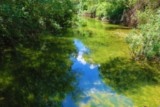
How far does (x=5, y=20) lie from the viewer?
53.8 feet

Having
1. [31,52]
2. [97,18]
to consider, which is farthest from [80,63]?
[97,18]

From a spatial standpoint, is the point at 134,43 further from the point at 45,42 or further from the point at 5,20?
the point at 5,20

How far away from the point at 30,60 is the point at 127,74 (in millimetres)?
5038

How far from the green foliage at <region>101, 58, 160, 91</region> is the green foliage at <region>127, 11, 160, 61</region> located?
0.81 metres

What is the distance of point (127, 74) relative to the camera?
52.1 feet

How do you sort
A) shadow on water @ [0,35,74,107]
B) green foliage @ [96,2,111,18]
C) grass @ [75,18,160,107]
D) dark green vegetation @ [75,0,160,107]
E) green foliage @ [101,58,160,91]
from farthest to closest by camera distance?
green foliage @ [96,2,111,18], green foliage @ [101,58,160,91], dark green vegetation @ [75,0,160,107], grass @ [75,18,160,107], shadow on water @ [0,35,74,107]

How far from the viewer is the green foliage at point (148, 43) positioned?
1814 cm

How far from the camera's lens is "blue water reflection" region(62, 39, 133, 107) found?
11.3 metres

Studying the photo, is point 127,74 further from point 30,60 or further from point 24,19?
point 24,19

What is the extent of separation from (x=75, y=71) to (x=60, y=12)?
1636 cm

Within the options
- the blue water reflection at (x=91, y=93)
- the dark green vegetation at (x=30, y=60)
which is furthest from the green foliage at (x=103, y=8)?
the blue water reflection at (x=91, y=93)

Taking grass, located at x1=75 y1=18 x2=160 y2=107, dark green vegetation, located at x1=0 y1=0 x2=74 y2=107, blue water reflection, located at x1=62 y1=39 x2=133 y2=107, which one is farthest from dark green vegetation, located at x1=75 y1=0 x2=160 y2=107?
dark green vegetation, located at x1=0 y1=0 x2=74 y2=107

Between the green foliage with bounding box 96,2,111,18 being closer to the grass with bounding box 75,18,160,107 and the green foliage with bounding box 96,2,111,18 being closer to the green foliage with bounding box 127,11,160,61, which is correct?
the grass with bounding box 75,18,160,107

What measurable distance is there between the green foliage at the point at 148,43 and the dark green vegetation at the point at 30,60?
4.27 meters
